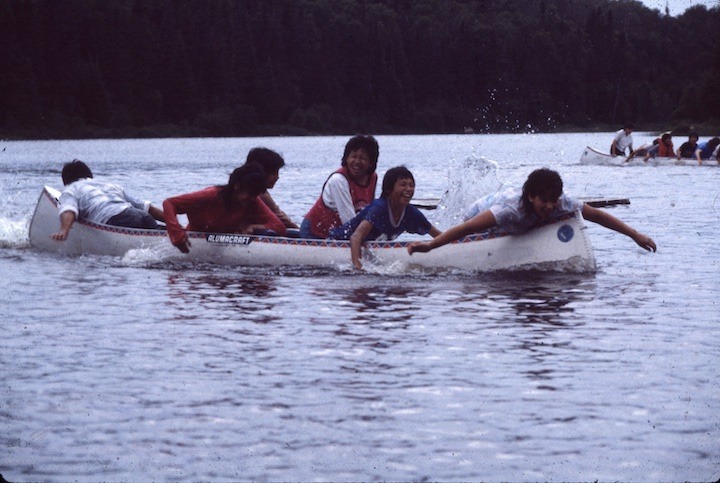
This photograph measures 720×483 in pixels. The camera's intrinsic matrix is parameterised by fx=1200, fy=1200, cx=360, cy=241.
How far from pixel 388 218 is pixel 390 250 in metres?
0.32

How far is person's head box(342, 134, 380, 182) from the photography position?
11781 mm

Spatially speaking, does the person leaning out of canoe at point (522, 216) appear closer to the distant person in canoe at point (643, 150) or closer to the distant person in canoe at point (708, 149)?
the distant person in canoe at point (708, 149)

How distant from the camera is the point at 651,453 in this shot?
227 inches

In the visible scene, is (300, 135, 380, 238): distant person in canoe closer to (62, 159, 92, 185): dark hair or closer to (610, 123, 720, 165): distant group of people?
(62, 159, 92, 185): dark hair

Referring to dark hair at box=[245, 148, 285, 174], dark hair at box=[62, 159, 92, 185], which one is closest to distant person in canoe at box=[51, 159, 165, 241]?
dark hair at box=[62, 159, 92, 185]

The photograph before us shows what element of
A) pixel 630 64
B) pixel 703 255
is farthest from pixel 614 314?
pixel 630 64

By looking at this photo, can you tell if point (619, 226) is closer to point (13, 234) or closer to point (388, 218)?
point (388, 218)

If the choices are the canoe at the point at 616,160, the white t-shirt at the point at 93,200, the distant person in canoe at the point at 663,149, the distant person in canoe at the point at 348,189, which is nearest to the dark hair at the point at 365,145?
the distant person in canoe at the point at 348,189

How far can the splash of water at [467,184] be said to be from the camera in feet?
54.5

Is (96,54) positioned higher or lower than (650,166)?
higher

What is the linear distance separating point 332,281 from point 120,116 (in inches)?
3899

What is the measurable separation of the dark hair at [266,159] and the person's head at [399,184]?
1.58 metres

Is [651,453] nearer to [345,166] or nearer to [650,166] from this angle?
[345,166]

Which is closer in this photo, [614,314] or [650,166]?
[614,314]
